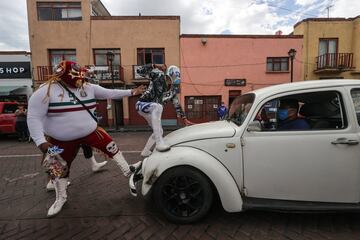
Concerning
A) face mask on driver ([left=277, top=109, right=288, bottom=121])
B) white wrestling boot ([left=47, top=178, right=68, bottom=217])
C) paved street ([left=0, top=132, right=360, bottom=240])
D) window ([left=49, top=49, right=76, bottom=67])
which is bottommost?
paved street ([left=0, top=132, right=360, bottom=240])

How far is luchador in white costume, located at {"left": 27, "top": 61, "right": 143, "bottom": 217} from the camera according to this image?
3.02 m

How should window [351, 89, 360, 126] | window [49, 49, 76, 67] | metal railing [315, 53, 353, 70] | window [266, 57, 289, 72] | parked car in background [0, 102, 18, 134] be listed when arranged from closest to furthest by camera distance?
window [351, 89, 360, 126], parked car in background [0, 102, 18, 134], window [49, 49, 76, 67], window [266, 57, 289, 72], metal railing [315, 53, 353, 70]

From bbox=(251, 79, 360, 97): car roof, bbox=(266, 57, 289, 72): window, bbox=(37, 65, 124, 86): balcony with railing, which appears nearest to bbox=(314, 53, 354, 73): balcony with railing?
bbox=(266, 57, 289, 72): window

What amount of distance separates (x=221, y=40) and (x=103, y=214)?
1743cm

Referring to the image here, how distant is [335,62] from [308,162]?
20.6 m

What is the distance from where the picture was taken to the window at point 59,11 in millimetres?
17938

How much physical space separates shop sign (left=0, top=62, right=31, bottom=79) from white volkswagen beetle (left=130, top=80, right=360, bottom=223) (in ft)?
64.8

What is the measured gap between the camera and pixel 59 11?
1806 centimetres

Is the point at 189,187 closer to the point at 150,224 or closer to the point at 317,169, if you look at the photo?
the point at 150,224

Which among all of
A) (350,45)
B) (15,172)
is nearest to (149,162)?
(15,172)

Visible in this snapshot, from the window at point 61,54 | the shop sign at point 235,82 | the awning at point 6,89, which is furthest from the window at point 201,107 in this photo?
the awning at point 6,89

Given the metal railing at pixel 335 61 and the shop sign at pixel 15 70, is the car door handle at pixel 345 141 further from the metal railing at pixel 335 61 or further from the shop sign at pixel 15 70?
the shop sign at pixel 15 70

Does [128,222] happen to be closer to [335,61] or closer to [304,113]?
[304,113]

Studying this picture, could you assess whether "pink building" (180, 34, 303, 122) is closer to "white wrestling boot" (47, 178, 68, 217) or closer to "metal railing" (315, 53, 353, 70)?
"metal railing" (315, 53, 353, 70)
